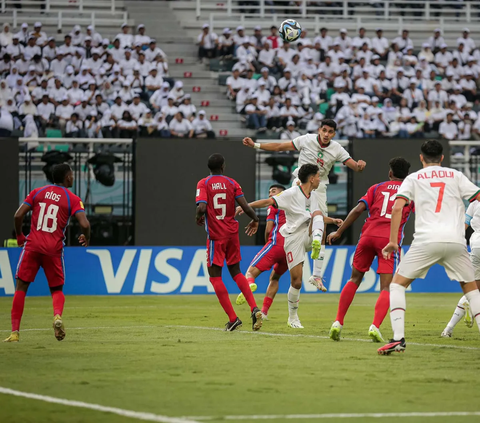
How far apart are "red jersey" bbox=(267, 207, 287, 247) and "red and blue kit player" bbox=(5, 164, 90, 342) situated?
13.1 ft

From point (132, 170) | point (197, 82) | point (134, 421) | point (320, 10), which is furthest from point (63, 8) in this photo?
point (134, 421)

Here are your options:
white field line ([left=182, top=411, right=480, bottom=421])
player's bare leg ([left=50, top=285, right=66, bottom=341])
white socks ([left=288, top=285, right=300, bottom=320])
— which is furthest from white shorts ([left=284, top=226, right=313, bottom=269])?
white field line ([left=182, top=411, right=480, bottom=421])

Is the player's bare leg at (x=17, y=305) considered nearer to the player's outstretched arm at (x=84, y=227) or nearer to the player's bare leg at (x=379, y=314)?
the player's outstretched arm at (x=84, y=227)

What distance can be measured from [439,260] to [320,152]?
17.9 feet

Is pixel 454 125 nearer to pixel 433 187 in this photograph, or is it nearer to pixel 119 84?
pixel 119 84

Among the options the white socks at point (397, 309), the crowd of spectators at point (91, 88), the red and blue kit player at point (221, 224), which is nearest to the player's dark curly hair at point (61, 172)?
the red and blue kit player at point (221, 224)

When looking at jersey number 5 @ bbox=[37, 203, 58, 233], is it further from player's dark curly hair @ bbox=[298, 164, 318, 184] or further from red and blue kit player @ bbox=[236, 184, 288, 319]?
red and blue kit player @ bbox=[236, 184, 288, 319]

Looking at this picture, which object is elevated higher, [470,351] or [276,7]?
[276,7]

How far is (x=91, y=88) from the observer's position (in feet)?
88.5

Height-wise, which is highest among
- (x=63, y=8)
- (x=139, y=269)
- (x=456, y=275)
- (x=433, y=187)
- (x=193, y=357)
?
(x=63, y=8)

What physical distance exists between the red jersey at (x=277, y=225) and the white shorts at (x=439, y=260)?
511cm

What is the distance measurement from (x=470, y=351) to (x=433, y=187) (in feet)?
7.34

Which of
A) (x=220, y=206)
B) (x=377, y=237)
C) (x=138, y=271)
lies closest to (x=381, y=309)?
(x=377, y=237)

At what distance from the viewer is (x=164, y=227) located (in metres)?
21.3
